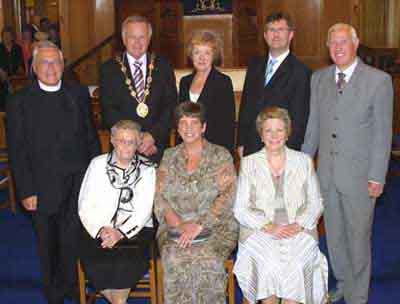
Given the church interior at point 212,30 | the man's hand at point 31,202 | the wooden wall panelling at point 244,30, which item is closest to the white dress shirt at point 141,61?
the man's hand at point 31,202

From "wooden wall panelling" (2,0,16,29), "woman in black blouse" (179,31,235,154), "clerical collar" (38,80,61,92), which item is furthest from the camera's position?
"wooden wall panelling" (2,0,16,29)

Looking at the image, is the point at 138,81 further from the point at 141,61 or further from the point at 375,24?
the point at 375,24

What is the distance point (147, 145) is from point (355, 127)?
1331 millimetres

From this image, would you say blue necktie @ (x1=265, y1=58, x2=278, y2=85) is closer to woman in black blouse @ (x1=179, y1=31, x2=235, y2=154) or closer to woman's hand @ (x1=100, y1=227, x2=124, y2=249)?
woman in black blouse @ (x1=179, y1=31, x2=235, y2=154)

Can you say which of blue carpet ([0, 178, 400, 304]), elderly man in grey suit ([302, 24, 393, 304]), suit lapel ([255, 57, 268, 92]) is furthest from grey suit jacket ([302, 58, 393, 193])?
blue carpet ([0, 178, 400, 304])

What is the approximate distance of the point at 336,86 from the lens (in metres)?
3.51

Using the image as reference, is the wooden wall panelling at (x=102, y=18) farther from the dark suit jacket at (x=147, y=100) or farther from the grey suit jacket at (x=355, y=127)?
the grey suit jacket at (x=355, y=127)

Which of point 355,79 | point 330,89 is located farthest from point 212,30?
point 355,79

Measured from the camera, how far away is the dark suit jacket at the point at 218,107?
155 inches

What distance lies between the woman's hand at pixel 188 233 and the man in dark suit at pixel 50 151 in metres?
0.69

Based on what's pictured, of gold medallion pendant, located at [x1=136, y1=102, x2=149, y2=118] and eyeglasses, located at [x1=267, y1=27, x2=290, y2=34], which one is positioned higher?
eyeglasses, located at [x1=267, y1=27, x2=290, y2=34]

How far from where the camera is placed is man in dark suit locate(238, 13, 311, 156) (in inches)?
143

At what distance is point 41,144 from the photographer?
11.6 ft

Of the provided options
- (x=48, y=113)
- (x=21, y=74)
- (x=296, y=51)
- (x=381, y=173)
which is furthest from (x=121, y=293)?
(x=296, y=51)
